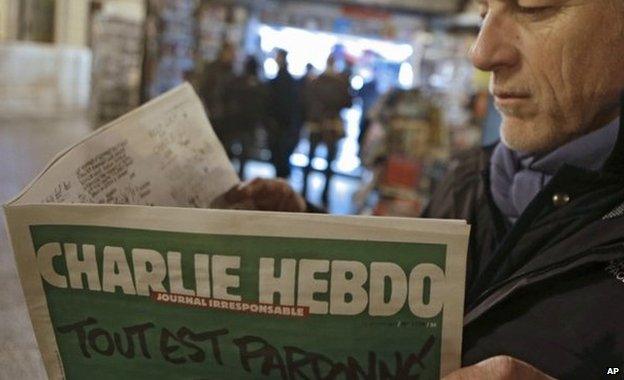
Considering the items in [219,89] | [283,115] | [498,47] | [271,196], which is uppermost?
[498,47]

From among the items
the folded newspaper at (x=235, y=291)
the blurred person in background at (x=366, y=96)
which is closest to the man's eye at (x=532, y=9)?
the folded newspaper at (x=235, y=291)

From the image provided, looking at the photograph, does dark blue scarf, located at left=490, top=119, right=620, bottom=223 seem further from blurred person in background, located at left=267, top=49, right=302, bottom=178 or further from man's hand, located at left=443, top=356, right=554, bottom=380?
blurred person in background, located at left=267, top=49, right=302, bottom=178

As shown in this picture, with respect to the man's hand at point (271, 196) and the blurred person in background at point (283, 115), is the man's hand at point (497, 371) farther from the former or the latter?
the blurred person in background at point (283, 115)

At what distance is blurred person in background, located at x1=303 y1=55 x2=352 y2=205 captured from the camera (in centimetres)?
636

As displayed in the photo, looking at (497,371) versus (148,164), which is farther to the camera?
(148,164)

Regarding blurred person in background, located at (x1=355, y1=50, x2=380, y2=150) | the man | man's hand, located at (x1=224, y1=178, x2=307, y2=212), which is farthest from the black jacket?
blurred person in background, located at (x1=355, y1=50, x2=380, y2=150)

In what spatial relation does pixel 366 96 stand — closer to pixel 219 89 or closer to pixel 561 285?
pixel 219 89

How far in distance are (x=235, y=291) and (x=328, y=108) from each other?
5.93m

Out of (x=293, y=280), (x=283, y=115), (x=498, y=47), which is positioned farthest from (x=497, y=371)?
(x=283, y=115)

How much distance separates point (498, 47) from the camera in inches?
33.4

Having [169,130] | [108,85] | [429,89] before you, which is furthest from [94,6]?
[169,130]

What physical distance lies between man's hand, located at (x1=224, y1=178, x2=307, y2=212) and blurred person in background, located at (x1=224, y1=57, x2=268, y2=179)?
5204 millimetres

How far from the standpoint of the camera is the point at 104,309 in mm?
604

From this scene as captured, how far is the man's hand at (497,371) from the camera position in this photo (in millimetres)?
539
